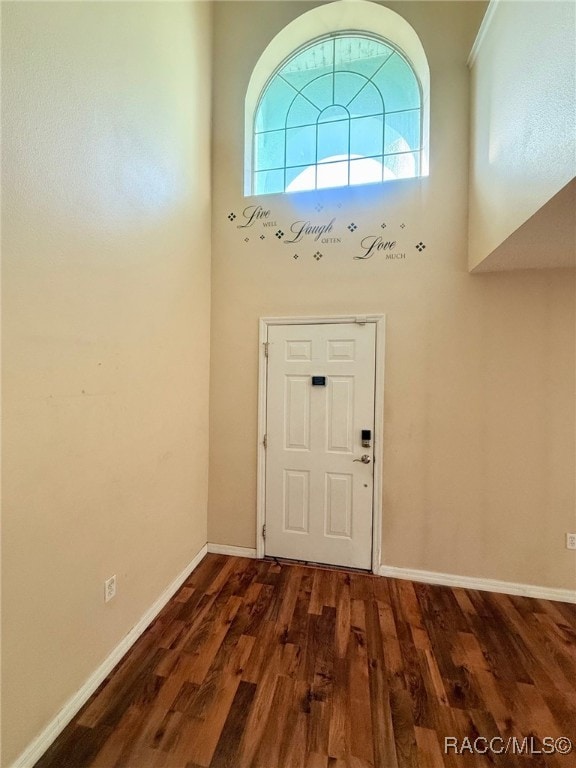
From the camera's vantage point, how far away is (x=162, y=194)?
212 cm

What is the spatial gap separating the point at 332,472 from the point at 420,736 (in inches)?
59.5

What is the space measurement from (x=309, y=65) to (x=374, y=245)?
72.8 inches

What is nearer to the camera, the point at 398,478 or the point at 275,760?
the point at 275,760

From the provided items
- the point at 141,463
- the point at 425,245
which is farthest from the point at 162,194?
the point at 425,245

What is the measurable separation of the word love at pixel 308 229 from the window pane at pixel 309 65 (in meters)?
1.34

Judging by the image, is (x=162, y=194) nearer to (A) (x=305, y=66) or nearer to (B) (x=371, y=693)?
(A) (x=305, y=66)

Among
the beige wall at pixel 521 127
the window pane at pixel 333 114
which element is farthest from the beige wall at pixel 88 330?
the beige wall at pixel 521 127

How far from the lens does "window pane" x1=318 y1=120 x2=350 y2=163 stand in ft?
9.05

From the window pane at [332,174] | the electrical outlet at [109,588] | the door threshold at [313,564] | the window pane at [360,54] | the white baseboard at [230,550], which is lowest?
the door threshold at [313,564]

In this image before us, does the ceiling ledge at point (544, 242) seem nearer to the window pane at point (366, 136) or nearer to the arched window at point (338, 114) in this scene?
the arched window at point (338, 114)

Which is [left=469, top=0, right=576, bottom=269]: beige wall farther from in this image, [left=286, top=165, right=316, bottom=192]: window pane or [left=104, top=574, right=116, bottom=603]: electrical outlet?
[left=104, top=574, right=116, bottom=603]: electrical outlet

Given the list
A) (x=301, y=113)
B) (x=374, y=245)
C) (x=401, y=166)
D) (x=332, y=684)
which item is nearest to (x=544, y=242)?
(x=374, y=245)

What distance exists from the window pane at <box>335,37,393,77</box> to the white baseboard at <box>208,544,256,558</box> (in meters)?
4.25

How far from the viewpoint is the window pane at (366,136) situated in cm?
271
